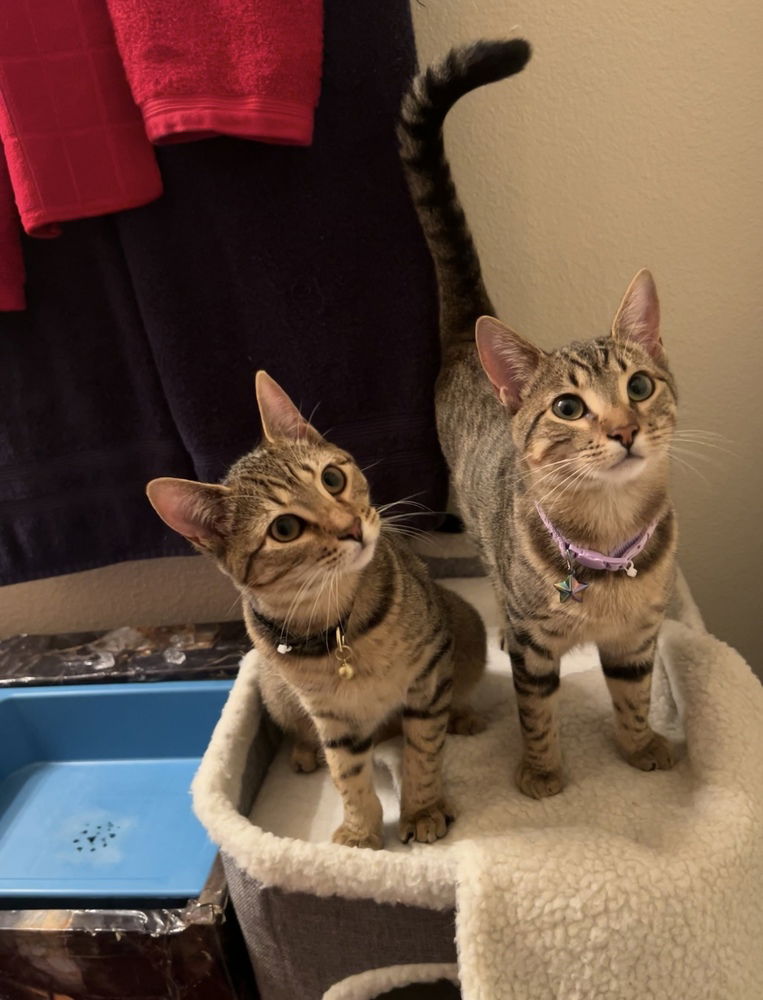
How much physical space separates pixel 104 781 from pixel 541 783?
83 cm

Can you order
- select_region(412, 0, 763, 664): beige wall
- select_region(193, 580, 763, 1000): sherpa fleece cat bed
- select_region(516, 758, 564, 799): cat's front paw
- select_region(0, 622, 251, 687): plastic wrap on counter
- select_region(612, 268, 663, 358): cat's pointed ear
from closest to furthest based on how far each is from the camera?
1. select_region(193, 580, 763, 1000): sherpa fleece cat bed
2. select_region(612, 268, 663, 358): cat's pointed ear
3. select_region(516, 758, 564, 799): cat's front paw
4. select_region(412, 0, 763, 664): beige wall
5. select_region(0, 622, 251, 687): plastic wrap on counter

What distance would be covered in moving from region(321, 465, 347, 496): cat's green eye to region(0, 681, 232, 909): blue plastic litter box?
595mm

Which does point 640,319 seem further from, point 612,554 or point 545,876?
point 545,876

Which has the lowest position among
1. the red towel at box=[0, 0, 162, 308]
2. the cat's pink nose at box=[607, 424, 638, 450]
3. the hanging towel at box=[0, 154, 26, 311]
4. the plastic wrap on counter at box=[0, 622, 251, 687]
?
the plastic wrap on counter at box=[0, 622, 251, 687]

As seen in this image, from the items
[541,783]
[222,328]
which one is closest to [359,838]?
[541,783]

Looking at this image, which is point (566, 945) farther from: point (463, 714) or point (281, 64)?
point (281, 64)

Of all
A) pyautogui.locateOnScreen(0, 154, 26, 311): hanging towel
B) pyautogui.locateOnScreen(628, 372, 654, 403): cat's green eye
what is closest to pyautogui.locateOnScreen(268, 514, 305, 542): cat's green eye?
pyautogui.locateOnScreen(628, 372, 654, 403): cat's green eye

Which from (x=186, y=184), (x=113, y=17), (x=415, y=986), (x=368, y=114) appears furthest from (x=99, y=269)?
(x=415, y=986)

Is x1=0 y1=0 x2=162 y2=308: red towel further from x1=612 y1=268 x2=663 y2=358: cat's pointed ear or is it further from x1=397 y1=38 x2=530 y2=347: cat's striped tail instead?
x1=612 y1=268 x2=663 y2=358: cat's pointed ear

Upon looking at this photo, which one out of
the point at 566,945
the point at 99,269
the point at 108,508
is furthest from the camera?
the point at 108,508

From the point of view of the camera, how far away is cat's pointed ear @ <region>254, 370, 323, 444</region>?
0.85 metres

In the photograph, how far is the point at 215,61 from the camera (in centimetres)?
87

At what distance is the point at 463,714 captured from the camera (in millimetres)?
1061

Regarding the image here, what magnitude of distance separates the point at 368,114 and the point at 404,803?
90cm
